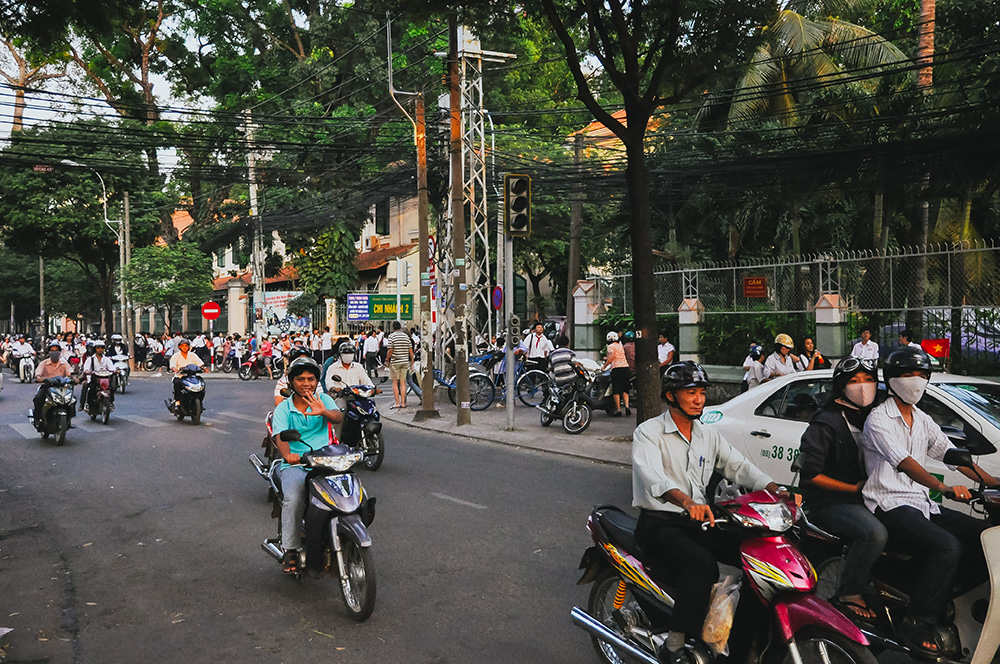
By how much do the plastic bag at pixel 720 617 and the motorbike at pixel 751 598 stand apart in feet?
0.23

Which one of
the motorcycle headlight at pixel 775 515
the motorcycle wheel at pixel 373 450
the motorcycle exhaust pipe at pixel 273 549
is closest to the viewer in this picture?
the motorcycle headlight at pixel 775 515

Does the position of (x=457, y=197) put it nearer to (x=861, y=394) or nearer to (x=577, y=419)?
(x=577, y=419)

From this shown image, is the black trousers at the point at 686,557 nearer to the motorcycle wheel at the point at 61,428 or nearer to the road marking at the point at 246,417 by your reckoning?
the motorcycle wheel at the point at 61,428

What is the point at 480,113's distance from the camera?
19125 millimetres

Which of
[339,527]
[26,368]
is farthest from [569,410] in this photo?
[26,368]

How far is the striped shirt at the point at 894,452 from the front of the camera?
4285 mm

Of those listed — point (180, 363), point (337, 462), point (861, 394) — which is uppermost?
point (861, 394)

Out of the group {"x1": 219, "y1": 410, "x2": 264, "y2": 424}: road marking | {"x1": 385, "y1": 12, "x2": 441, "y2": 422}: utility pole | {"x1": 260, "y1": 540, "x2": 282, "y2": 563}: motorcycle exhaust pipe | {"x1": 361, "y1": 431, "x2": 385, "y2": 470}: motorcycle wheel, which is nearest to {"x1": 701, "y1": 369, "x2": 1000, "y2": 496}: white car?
{"x1": 260, "y1": 540, "x2": 282, "y2": 563}: motorcycle exhaust pipe

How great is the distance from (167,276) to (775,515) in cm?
3557

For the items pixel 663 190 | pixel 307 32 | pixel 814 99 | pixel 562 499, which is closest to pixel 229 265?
pixel 307 32

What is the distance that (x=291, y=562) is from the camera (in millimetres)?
5762

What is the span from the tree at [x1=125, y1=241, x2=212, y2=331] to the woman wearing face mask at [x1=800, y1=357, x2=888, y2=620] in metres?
34.5

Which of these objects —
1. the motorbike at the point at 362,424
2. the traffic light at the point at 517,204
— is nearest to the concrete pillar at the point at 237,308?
the traffic light at the point at 517,204

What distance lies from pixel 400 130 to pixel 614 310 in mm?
13767
